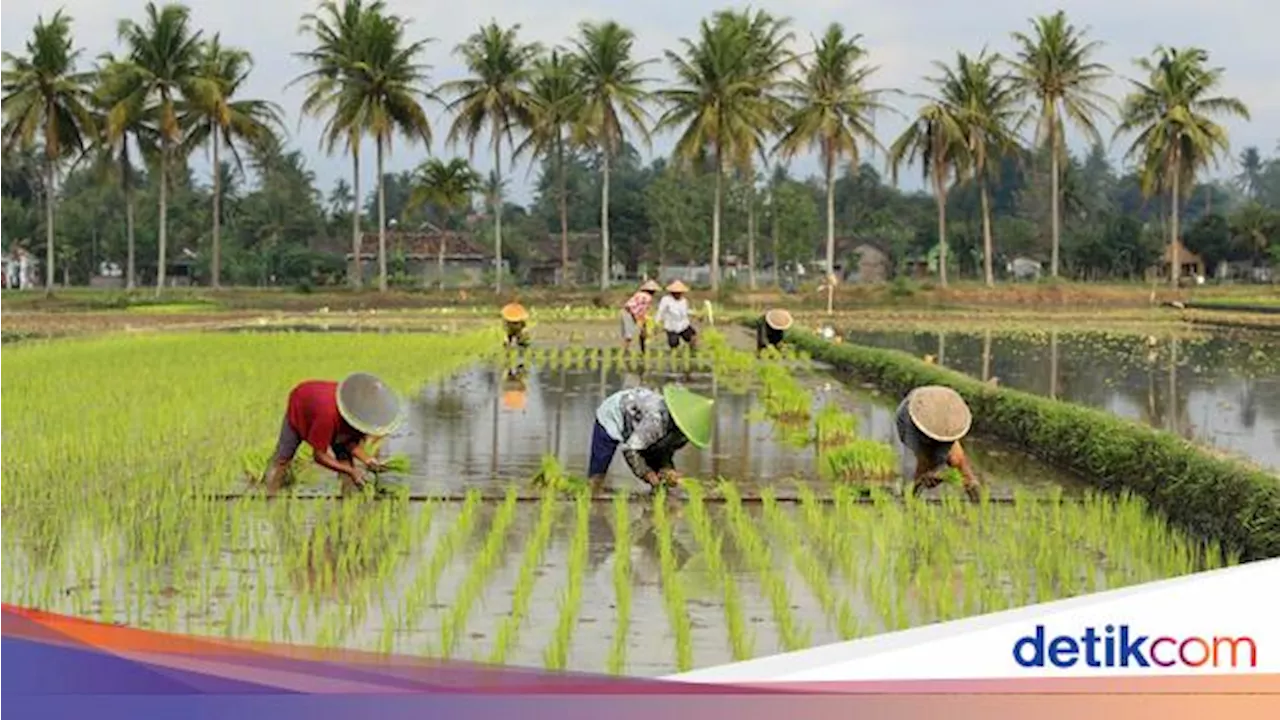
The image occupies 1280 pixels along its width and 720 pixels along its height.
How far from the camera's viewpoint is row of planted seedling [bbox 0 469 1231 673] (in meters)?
5.53

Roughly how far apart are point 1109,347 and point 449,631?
19956 millimetres

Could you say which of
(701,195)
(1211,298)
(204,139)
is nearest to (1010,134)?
(1211,298)

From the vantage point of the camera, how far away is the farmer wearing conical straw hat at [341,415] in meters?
7.77

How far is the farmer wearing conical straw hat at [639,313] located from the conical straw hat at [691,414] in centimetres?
1028

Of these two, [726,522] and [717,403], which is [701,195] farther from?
[726,522]

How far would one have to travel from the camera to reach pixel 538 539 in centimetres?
716

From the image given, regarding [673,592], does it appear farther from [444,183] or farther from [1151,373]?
[444,183]

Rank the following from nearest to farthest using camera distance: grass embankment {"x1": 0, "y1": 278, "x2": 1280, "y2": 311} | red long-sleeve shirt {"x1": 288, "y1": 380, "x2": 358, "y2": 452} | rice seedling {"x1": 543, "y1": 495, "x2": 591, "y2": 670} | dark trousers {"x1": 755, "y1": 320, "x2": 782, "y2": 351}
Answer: rice seedling {"x1": 543, "y1": 495, "x2": 591, "y2": 670}, red long-sleeve shirt {"x1": 288, "y1": 380, "x2": 358, "y2": 452}, dark trousers {"x1": 755, "y1": 320, "x2": 782, "y2": 351}, grass embankment {"x1": 0, "y1": 278, "x2": 1280, "y2": 311}

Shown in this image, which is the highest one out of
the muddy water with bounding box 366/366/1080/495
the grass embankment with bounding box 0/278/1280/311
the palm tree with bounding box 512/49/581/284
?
the palm tree with bounding box 512/49/581/284

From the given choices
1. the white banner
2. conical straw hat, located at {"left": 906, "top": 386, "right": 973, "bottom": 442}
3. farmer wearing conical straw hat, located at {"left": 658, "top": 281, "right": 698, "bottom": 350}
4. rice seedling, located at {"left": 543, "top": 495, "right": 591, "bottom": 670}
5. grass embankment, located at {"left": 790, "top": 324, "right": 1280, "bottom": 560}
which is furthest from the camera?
farmer wearing conical straw hat, located at {"left": 658, "top": 281, "right": 698, "bottom": 350}

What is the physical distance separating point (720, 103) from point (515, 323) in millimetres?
22574

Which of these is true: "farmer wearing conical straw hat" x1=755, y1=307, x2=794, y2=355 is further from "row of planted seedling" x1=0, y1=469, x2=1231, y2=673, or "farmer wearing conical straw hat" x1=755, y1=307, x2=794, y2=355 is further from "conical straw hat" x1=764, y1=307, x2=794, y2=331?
"row of planted seedling" x1=0, y1=469, x2=1231, y2=673

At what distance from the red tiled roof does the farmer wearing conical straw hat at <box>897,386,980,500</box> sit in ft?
169

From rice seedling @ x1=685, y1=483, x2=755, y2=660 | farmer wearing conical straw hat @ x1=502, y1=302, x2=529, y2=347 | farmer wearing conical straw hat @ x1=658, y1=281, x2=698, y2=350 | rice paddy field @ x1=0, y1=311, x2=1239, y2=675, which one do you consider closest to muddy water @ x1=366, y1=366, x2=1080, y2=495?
rice paddy field @ x1=0, y1=311, x2=1239, y2=675
